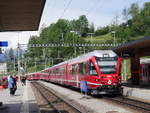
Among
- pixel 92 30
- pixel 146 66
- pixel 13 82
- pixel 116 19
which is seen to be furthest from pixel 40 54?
pixel 13 82

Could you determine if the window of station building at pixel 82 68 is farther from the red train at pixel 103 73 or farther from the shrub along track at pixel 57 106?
the shrub along track at pixel 57 106

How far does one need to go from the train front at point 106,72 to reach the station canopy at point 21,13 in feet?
20.9

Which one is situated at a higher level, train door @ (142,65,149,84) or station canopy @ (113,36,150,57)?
station canopy @ (113,36,150,57)

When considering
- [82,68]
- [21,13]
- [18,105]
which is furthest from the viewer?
[82,68]

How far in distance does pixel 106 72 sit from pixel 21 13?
10071 mm

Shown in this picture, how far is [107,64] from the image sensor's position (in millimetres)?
22766

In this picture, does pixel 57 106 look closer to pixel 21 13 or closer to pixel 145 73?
pixel 21 13

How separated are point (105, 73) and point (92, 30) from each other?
168379mm

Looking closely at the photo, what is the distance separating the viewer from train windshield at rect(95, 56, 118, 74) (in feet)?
73.8

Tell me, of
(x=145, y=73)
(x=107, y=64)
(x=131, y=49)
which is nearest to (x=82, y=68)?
(x=107, y=64)

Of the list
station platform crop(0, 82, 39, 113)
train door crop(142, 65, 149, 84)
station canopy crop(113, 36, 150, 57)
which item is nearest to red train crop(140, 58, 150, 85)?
train door crop(142, 65, 149, 84)

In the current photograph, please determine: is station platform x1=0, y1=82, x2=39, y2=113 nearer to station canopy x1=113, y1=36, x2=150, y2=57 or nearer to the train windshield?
the train windshield

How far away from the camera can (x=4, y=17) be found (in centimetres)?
1457

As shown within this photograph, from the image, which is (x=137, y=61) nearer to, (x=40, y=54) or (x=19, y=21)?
(x=19, y=21)
